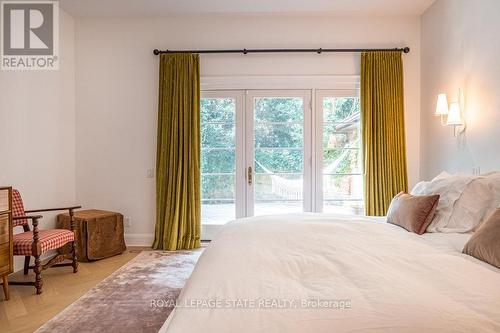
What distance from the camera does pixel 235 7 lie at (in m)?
3.63

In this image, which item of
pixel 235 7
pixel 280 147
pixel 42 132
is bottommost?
pixel 280 147

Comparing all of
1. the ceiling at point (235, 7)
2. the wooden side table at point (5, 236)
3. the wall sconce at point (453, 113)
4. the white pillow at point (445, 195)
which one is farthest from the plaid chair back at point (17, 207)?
the wall sconce at point (453, 113)

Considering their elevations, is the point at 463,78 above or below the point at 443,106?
above

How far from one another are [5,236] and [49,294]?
23.4 inches

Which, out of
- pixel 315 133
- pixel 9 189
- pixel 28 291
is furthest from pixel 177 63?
pixel 28 291

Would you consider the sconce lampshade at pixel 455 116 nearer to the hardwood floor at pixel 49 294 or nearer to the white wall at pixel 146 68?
the white wall at pixel 146 68

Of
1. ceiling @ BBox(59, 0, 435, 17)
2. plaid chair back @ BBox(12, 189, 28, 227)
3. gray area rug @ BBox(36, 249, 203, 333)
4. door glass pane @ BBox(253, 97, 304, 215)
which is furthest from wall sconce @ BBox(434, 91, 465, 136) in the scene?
plaid chair back @ BBox(12, 189, 28, 227)

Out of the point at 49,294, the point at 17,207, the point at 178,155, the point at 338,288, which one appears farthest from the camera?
the point at 178,155

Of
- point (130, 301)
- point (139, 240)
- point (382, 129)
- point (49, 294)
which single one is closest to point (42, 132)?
point (139, 240)

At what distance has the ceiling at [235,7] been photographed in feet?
11.5

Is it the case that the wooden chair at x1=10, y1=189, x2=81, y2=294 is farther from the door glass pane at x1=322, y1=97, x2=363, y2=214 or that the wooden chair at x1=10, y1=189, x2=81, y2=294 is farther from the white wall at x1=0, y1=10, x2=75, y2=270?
the door glass pane at x1=322, y1=97, x2=363, y2=214

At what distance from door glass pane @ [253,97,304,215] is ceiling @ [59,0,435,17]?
1064mm

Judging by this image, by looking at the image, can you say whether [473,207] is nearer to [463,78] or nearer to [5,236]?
[463,78]

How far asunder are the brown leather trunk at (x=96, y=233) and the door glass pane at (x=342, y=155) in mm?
2584
